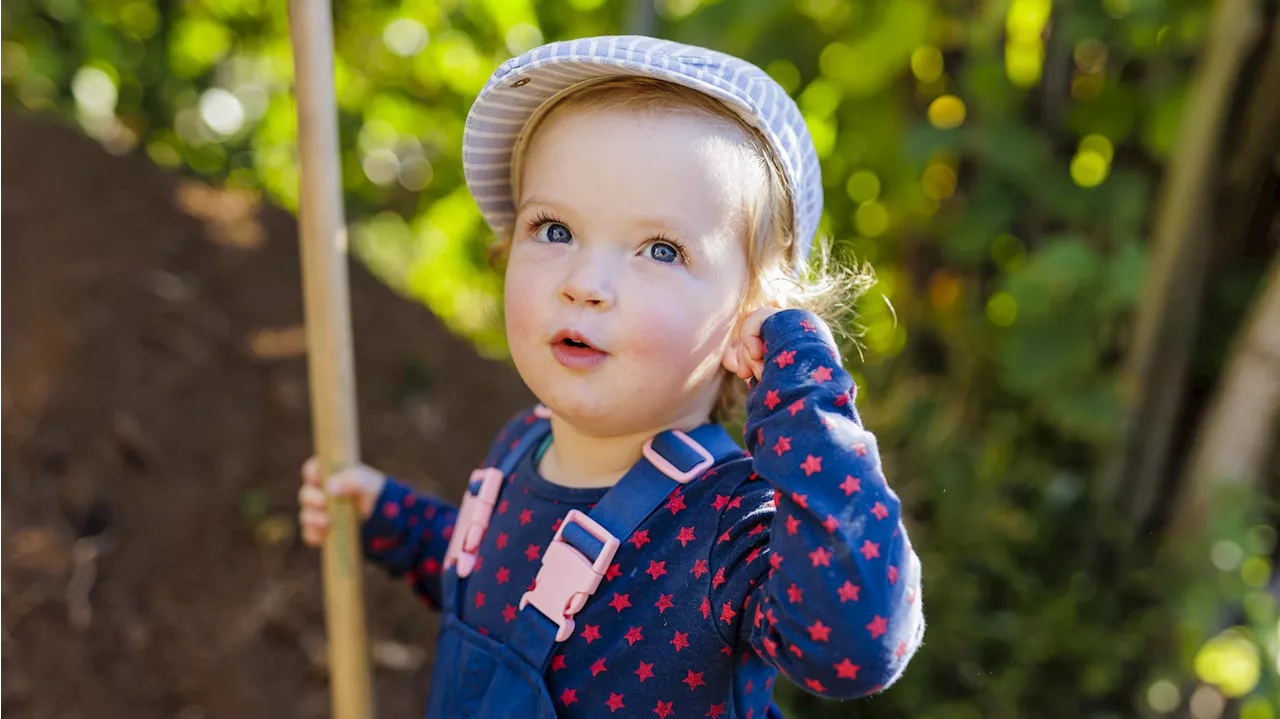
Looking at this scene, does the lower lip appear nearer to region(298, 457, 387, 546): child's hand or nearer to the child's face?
the child's face

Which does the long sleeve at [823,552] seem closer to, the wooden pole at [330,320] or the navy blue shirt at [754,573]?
the navy blue shirt at [754,573]

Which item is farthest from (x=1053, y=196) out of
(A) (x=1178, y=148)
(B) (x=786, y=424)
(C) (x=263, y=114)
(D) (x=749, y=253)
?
(C) (x=263, y=114)

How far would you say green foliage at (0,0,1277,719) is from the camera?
8.16 ft

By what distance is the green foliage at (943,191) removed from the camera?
2488 millimetres

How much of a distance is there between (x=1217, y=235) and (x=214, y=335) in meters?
2.37

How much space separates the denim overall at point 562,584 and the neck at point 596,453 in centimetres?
2

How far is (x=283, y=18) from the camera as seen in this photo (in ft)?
12.0

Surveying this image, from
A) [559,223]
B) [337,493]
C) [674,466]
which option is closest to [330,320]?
[337,493]

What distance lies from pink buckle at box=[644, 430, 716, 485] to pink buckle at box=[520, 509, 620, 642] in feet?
0.28

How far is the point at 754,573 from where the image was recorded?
3.53ft

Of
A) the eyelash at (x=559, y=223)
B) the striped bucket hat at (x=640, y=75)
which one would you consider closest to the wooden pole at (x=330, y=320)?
the striped bucket hat at (x=640, y=75)

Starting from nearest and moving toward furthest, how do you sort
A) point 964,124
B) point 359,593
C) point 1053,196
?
point 359,593 → point 1053,196 → point 964,124

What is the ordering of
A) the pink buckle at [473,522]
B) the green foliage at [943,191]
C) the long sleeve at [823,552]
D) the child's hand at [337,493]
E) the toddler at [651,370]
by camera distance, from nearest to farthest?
the long sleeve at [823,552] → the toddler at [651,370] → the pink buckle at [473,522] → the child's hand at [337,493] → the green foliage at [943,191]

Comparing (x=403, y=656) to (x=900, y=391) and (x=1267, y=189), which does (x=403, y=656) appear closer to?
(x=900, y=391)
